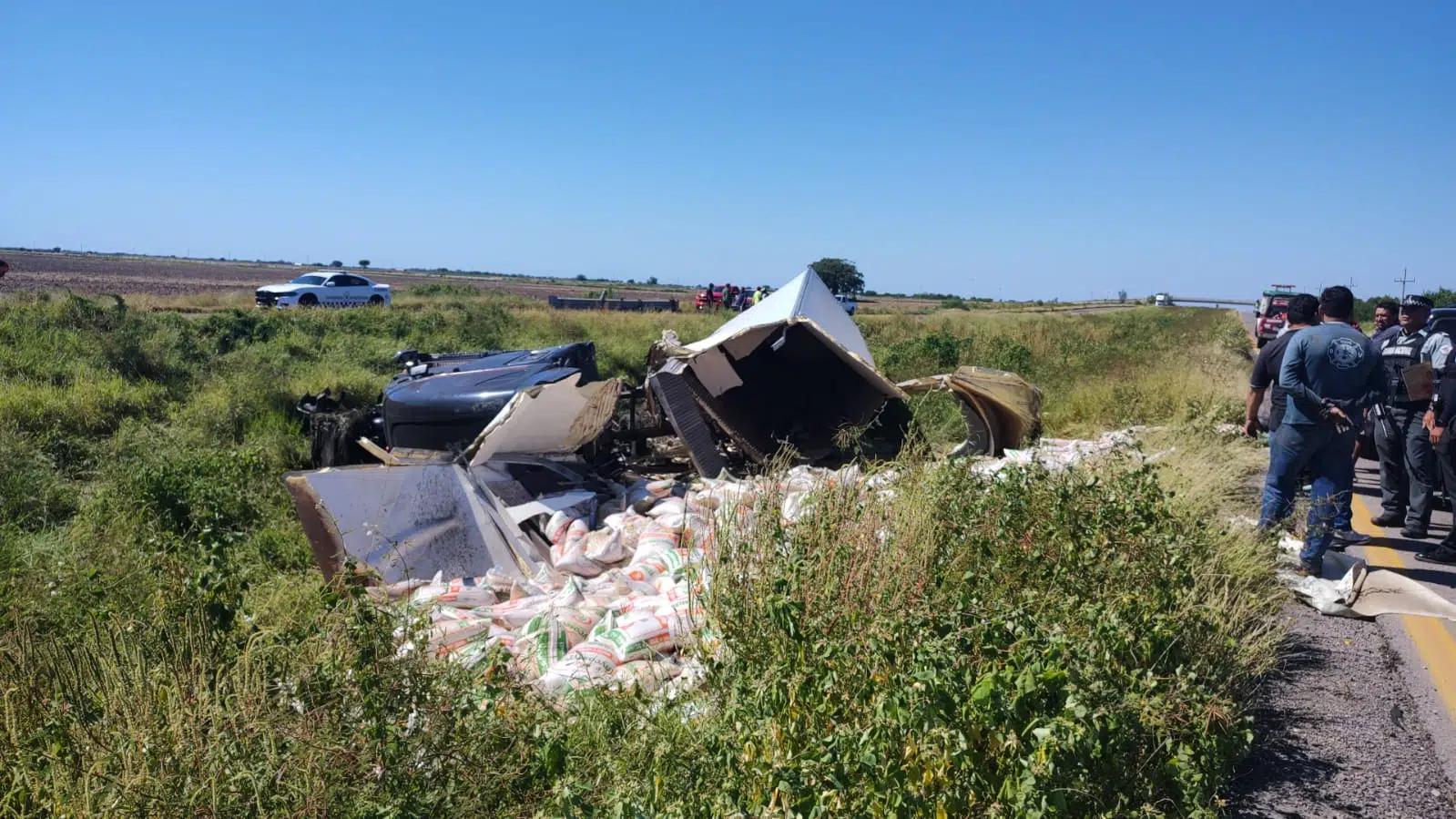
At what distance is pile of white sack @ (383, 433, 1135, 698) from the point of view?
3967mm

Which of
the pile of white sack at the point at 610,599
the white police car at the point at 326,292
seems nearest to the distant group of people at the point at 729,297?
the white police car at the point at 326,292

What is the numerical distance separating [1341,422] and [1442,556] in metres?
1.49

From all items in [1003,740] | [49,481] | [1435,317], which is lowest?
[49,481]

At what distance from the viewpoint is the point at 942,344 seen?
1738cm

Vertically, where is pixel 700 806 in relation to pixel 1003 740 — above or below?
below

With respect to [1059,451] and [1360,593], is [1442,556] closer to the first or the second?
[1360,593]

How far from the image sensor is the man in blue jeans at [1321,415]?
5.26 metres

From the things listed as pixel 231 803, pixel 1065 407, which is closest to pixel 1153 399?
pixel 1065 407

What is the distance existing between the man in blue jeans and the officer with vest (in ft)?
3.31

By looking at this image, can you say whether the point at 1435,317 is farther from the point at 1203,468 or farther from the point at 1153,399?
the point at 1203,468

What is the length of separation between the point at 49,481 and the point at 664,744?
7777mm

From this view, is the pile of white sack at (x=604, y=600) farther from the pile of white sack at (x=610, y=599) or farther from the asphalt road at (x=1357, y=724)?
the asphalt road at (x=1357, y=724)

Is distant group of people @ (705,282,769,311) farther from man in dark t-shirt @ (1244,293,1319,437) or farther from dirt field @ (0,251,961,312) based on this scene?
man in dark t-shirt @ (1244,293,1319,437)

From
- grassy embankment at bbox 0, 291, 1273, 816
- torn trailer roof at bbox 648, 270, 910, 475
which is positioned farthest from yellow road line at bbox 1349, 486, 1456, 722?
torn trailer roof at bbox 648, 270, 910, 475
